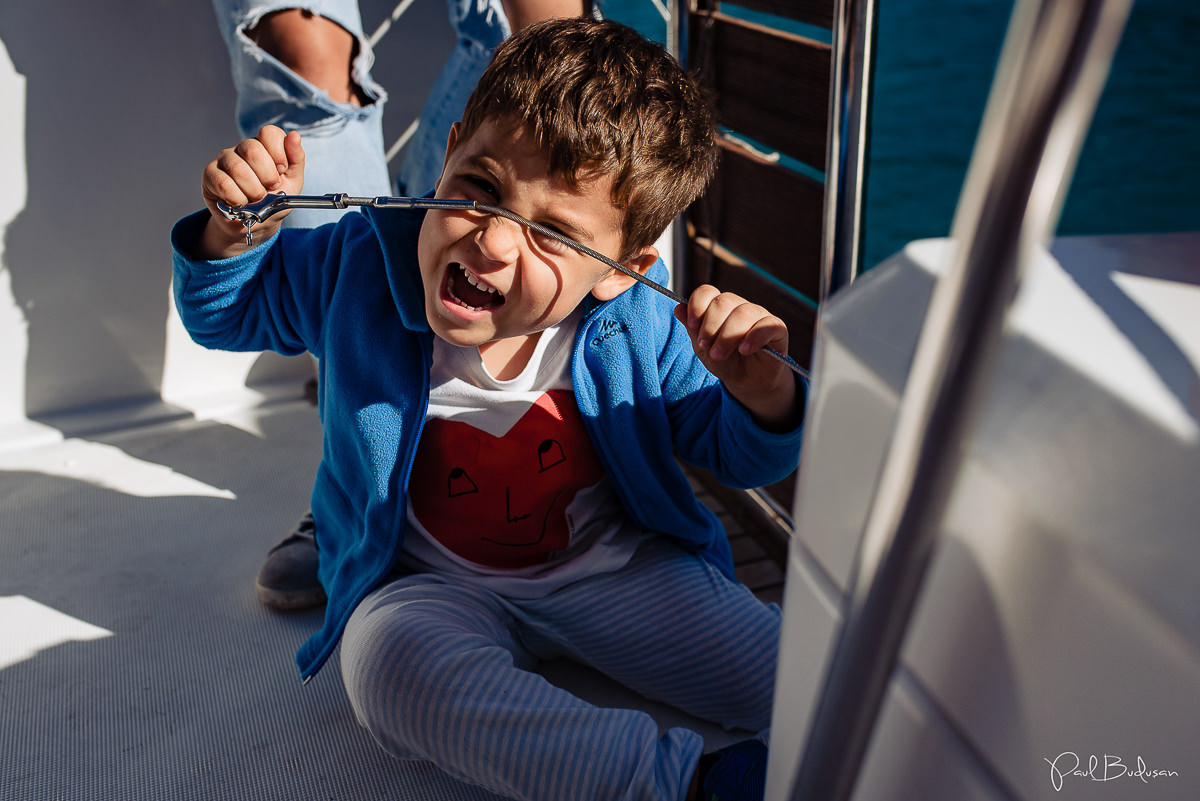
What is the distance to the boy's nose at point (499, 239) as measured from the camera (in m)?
0.71

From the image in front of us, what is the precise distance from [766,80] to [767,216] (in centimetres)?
18

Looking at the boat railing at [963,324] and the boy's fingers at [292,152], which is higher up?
the boat railing at [963,324]

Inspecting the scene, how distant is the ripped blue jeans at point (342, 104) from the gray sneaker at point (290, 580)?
0.40 m

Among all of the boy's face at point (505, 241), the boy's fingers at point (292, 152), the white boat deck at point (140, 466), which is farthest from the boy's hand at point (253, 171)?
the white boat deck at point (140, 466)

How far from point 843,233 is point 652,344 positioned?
0.70ft

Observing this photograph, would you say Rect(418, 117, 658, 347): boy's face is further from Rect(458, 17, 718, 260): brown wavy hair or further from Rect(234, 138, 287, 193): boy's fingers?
Rect(234, 138, 287, 193): boy's fingers

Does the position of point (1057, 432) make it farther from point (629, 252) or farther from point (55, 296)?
point (55, 296)

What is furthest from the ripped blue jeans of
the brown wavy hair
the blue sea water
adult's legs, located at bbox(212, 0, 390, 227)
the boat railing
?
the blue sea water

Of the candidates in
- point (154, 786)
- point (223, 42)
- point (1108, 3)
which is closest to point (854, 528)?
point (1108, 3)

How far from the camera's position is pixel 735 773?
74cm

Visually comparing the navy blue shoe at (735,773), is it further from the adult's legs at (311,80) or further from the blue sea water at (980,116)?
the blue sea water at (980,116)

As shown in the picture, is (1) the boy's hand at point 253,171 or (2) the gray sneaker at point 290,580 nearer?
(1) the boy's hand at point 253,171

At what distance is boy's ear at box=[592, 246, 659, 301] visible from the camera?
2.78ft

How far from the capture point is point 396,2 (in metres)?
1.45
